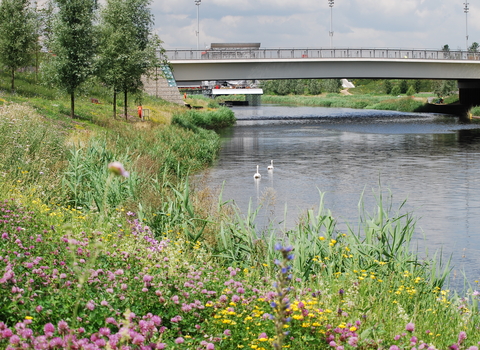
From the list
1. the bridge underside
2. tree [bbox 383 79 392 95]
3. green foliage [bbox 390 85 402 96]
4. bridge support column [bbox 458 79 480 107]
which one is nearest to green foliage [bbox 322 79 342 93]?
tree [bbox 383 79 392 95]

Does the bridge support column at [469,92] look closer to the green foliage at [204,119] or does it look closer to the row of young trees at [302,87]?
the green foliage at [204,119]

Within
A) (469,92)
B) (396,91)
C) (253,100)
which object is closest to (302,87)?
(253,100)

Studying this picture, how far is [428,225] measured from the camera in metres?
14.3

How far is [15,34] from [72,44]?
34.0 ft

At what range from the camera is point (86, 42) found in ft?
98.5

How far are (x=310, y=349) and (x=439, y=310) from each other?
2558 millimetres

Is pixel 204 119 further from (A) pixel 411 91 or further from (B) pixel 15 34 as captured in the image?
(A) pixel 411 91

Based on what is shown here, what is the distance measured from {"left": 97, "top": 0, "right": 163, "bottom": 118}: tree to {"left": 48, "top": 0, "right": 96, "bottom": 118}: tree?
2.22m

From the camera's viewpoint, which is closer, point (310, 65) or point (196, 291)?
point (196, 291)

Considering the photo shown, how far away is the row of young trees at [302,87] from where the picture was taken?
A: 133125mm

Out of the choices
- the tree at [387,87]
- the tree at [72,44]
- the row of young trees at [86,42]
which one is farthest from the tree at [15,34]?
the tree at [387,87]

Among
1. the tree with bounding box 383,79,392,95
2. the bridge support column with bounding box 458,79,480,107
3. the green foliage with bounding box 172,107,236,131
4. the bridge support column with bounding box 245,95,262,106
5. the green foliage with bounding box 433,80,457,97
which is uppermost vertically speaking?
the tree with bounding box 383,79,392,95

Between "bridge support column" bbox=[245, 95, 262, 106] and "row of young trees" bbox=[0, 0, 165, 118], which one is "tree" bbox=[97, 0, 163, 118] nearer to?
"row of young trees" bbox=[0, 0, 165, 118]

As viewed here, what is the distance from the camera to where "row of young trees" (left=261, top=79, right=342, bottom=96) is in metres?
133
